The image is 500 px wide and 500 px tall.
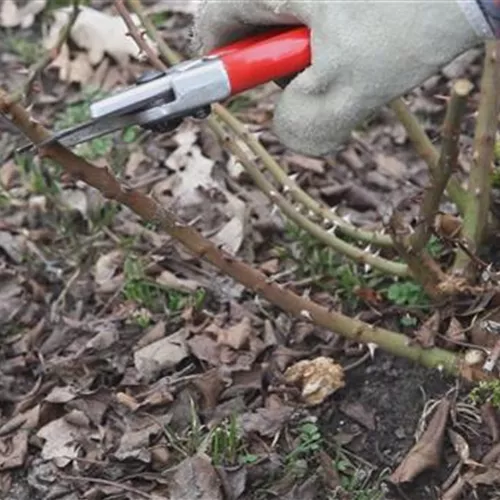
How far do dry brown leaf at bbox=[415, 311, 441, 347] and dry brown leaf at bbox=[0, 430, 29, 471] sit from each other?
2.47ft

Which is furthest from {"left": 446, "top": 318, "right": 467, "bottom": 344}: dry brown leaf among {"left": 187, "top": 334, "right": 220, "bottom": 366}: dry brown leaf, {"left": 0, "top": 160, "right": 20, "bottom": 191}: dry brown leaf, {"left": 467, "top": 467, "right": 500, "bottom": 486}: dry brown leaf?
{"left": 0, "top": 160, "right": 20, "bottom": 191}: dry brown leaf

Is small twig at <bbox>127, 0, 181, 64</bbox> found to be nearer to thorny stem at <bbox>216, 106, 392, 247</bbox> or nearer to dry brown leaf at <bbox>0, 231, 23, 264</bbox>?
thorny stem at <bbox>216, 106, 392, 247</bbox>

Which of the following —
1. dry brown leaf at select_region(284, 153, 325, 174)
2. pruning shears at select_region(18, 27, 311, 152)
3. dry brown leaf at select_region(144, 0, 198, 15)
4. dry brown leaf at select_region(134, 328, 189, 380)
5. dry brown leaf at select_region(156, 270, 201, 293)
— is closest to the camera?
pruning shears at select_region(18, 27, 311, 152)

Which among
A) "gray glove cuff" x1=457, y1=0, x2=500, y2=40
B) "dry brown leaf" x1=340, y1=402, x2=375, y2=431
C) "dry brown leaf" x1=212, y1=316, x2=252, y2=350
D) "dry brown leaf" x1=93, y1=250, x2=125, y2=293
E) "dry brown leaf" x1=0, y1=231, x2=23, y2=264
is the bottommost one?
"dry brown leaf" x1=340, y1=402, x2=375, y2=431

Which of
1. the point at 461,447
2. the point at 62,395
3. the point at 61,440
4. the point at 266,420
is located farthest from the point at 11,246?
the point at 461,447

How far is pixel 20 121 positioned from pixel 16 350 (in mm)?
889

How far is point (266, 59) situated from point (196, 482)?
0.82 metres

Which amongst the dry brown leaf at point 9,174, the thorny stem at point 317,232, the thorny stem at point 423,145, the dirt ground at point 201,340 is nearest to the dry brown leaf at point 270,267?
the dirt ground at point 201,340

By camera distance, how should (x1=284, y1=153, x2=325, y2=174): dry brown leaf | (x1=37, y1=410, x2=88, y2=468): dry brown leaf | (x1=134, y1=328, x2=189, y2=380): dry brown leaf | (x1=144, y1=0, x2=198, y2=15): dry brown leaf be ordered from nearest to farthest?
(x1=37, y1=410, x2=88, y2=468): dry brown leaf → (x1=134, y1=328, x2=189, y2=380): dry brown leaf → (x1=284, y1=153, x2=325, y2=174): dry brown leaf → (x1=144, y1=0, x2=198, y2=15): dry brown leaf

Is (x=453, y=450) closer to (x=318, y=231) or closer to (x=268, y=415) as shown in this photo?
(x=268, y=415)

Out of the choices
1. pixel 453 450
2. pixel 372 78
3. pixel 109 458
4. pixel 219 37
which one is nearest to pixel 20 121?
pixel 219 37

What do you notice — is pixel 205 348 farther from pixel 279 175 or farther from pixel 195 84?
pixel 195 84

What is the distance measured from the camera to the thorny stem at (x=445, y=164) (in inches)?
71.5

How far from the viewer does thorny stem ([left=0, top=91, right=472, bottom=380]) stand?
1.81 meters
